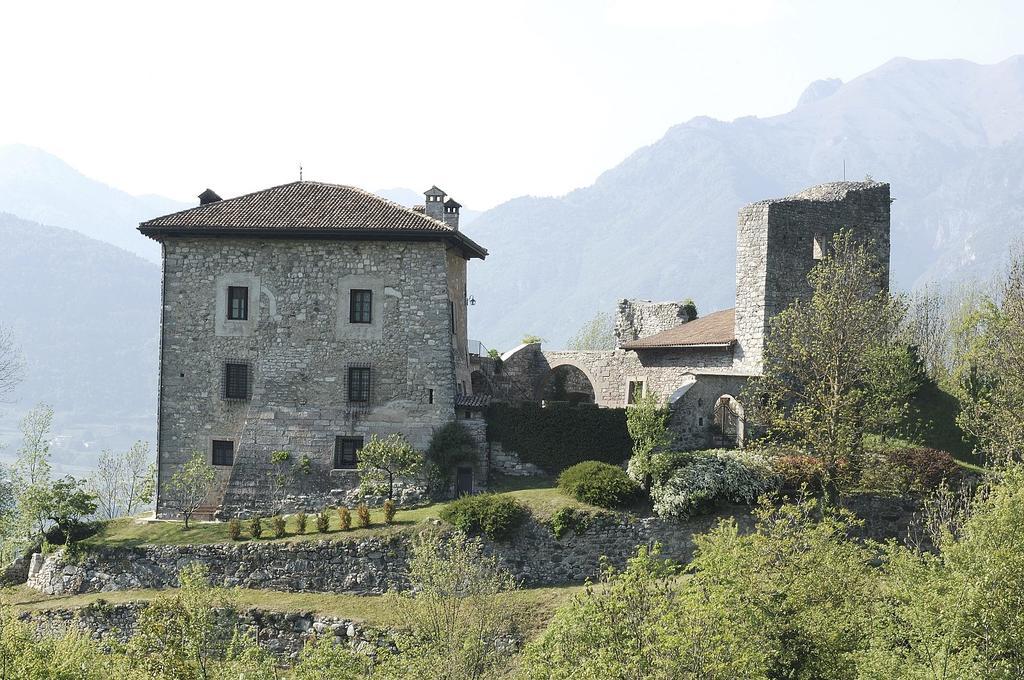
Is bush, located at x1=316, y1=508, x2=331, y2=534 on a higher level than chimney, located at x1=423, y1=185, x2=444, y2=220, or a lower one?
lower

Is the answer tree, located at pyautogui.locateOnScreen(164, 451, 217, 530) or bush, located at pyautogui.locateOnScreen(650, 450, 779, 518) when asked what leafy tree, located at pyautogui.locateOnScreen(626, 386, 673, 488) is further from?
tree, located at pyautogui.locateOnScreen(164, 451, 217, 530)

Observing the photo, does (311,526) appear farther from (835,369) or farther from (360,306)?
(835,369)

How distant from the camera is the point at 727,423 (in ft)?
119

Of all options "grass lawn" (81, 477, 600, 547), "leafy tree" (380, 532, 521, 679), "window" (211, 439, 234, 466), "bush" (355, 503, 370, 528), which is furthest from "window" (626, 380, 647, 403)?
"window" (211, 439, 234, 466)

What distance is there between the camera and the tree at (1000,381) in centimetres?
3181

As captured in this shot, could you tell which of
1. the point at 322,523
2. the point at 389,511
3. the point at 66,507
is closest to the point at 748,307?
the point at 389,511

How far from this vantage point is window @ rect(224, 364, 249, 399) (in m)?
35.9

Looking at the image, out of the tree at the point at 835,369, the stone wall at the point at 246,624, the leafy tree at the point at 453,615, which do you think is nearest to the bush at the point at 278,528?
the stone wall at the point at 246,624

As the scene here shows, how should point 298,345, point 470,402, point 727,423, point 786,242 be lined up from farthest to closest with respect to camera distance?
1. point 786,242
2. point 727,423
3. point 298,345
4. point 470,402

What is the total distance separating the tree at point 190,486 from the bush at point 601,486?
11662 millimetres

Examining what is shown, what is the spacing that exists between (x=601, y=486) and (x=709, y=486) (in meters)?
3.02

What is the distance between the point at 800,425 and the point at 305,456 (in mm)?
15480

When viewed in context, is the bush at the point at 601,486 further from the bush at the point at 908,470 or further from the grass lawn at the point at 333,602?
the bush at the point at 908,470

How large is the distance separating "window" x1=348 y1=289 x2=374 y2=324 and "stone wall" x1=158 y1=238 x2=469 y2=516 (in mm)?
190
